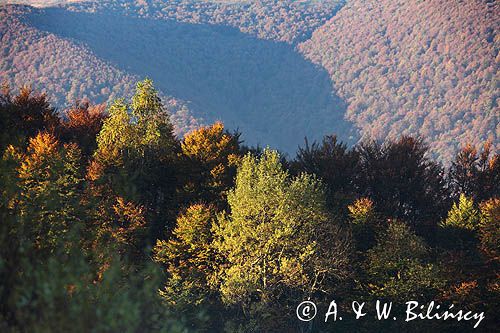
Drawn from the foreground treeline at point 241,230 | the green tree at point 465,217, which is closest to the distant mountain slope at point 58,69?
the foreground treeline at point 241,230

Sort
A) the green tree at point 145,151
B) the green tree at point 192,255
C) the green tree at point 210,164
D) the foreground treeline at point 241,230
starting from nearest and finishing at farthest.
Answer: the foreground treeline at point 241,230 < the green tree at point 192,255 < the green tree at point 145,151 < the green tree at point 210,164

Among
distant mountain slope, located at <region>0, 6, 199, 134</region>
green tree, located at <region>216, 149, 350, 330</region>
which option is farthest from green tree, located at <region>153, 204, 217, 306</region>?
distant mountain slope, located at <region>0, 6, 199, 134</region>

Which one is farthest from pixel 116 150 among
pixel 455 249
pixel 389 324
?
pixel 455 249

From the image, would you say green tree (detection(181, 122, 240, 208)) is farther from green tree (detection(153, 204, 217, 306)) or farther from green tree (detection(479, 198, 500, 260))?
green tree (detection(479, 198, 500, 260))

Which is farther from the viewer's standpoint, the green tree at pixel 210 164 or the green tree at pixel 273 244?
the green tree at pixel 210 164

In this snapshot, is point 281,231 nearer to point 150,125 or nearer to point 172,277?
point 172,277

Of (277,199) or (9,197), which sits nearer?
(9,197)

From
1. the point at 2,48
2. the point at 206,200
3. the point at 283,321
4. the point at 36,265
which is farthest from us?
the point at 2,48

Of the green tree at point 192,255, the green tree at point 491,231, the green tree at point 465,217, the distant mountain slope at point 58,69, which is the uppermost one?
the distant mountain slope at point 58,69

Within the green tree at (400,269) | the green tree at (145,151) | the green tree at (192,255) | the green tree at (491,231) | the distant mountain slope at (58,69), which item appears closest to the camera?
the green tree at (192,255)

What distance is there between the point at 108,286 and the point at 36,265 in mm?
1442

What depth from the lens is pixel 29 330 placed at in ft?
38.7

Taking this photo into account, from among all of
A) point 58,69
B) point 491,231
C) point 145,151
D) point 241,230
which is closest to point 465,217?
point 491,231

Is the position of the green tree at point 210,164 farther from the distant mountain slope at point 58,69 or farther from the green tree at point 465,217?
the distant mountain slope at point 58,69
